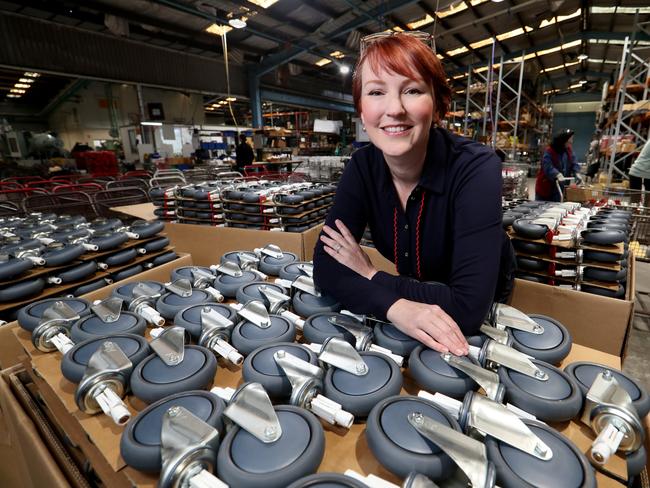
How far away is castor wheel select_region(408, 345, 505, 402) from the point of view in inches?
27.5

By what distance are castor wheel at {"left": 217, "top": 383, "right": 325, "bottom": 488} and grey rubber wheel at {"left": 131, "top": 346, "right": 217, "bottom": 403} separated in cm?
15

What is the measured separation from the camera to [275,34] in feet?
32.4

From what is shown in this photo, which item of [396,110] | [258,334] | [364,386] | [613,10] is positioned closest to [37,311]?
[258,334]

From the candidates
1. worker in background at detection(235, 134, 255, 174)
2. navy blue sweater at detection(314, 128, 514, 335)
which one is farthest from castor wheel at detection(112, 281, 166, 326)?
worker in background at detection(235, 134, 255, 174)

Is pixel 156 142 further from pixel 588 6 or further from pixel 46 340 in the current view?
pixel 588 6

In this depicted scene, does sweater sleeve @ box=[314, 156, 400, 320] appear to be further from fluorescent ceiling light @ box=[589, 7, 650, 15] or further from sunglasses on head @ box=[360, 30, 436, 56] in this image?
fluorescent ceiling light @ box=[589, 7, 650, 15]

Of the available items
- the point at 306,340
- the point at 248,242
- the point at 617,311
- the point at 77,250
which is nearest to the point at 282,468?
the point at 306,340

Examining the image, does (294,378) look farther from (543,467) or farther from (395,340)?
(543,467)

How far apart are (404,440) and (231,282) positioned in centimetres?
90

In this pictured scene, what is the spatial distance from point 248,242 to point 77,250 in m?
1.46

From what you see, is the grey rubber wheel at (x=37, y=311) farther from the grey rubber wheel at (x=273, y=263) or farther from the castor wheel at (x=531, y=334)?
the castor wheel at (x=531, y=334)

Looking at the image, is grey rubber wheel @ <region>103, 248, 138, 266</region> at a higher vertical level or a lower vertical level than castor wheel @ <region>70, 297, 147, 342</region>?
lower

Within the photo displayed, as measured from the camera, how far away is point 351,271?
1.14 m

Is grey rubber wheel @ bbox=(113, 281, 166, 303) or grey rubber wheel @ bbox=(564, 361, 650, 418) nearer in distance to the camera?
grey rubber wheel @ bbox=(564, 361, 650, 418)
